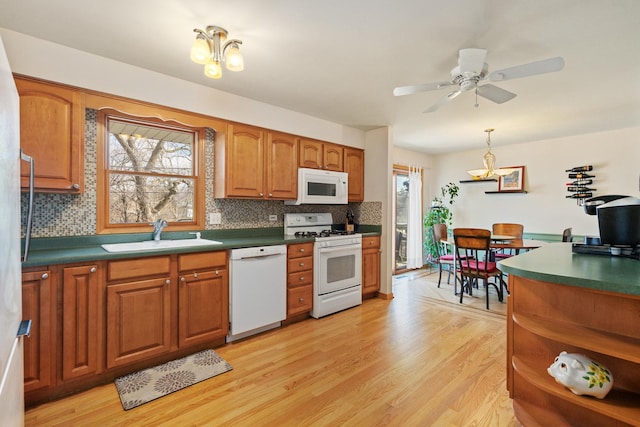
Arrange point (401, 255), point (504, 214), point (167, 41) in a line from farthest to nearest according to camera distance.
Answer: point (401, 255) < point (504, 214) < point (167, 41)

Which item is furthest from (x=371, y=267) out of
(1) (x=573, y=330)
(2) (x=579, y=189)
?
(2) (x=579, y=189)

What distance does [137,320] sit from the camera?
7.07ft

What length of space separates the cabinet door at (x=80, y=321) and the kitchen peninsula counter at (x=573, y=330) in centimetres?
254

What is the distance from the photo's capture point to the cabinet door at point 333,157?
379cm

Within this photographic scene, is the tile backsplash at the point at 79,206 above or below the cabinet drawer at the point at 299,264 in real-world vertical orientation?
above

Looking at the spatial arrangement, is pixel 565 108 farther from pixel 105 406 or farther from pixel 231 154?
pixel 105 406

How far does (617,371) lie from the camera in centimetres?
132

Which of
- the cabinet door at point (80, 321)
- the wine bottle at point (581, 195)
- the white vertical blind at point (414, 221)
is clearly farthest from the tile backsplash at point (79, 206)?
the wine bottle at point (581, 195)

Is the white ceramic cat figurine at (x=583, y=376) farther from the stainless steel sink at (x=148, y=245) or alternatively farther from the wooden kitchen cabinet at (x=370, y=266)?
the wooden kitchen cabinet at (x=370, y=266)

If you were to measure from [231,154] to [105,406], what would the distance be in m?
2.14

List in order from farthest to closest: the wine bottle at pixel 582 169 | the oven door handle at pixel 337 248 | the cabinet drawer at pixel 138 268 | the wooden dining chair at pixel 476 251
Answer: the wine bottle at pixel 582 169 < the wooden dining chair at pixel 476 251 < the oven door handle at pixel 337 248 < the cabinet drawer at pixel 138 268

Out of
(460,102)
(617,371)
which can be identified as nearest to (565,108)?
(460,102)

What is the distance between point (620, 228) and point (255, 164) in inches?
113

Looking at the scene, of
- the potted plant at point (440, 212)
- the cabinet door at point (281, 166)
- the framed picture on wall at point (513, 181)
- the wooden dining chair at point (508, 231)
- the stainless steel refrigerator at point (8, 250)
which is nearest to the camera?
the stainless steel refrigerator at point (8, 250)
